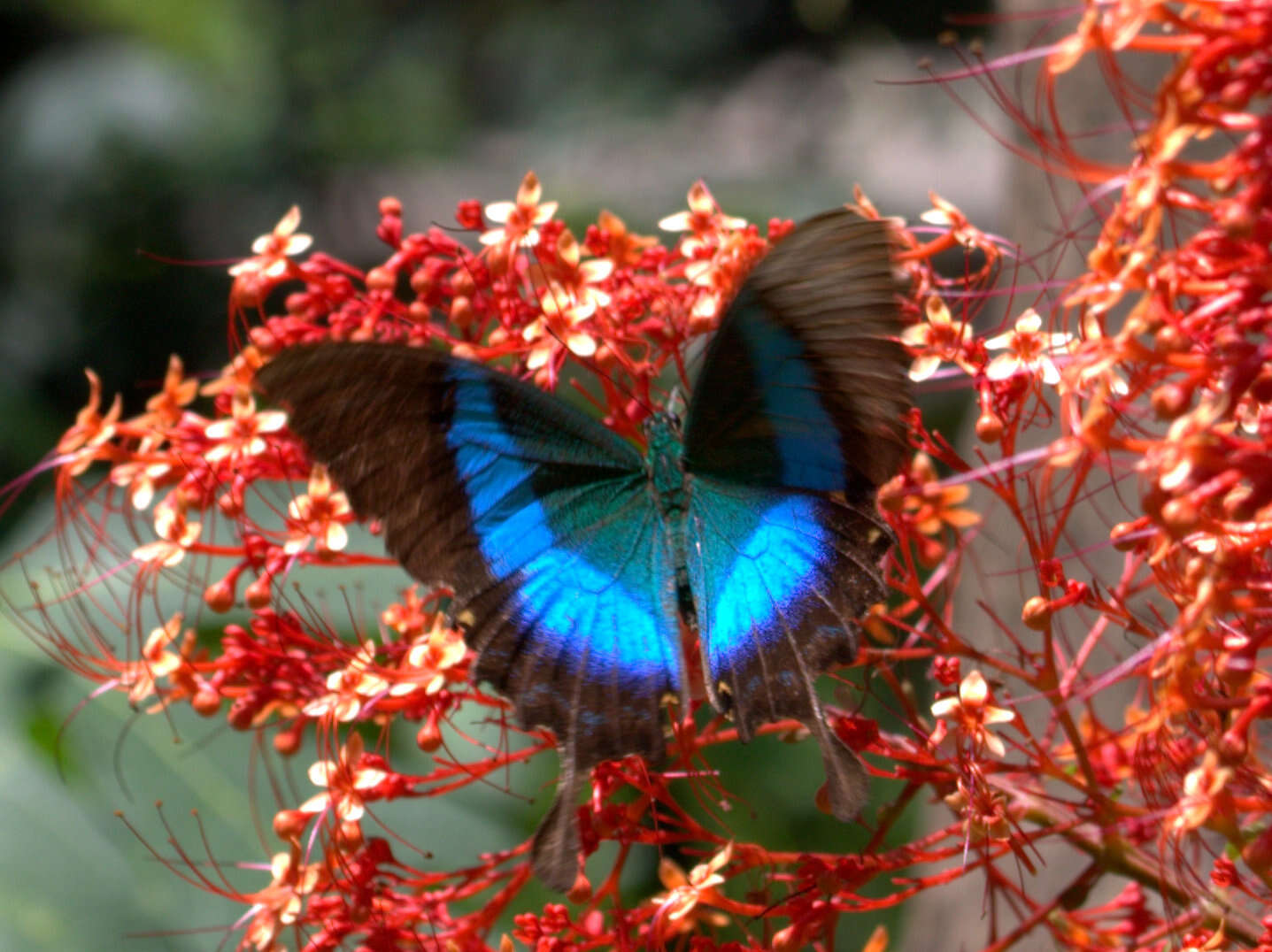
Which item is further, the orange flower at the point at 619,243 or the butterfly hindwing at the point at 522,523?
the orange flower at the point at 619,243

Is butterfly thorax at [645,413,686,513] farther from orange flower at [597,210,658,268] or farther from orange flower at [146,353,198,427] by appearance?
orange flower at [146,353,198,427]

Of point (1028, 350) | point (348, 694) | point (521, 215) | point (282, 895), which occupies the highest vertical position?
point (521, 215)

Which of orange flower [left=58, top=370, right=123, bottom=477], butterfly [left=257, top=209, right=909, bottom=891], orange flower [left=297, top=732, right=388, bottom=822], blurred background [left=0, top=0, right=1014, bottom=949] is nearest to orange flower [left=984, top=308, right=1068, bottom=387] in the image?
butterfly [left=257, top=209, right=909, bottom=891]

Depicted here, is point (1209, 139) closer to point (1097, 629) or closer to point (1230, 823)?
point (1097, 629)

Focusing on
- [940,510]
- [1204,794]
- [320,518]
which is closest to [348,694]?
[320,518]

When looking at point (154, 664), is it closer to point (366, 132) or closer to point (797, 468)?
point (797, 468)

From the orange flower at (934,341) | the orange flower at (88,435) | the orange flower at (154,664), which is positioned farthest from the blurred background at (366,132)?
the orange flower at (934,341)

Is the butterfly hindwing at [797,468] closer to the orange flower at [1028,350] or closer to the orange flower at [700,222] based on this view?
the orange flower at [1028,350]
